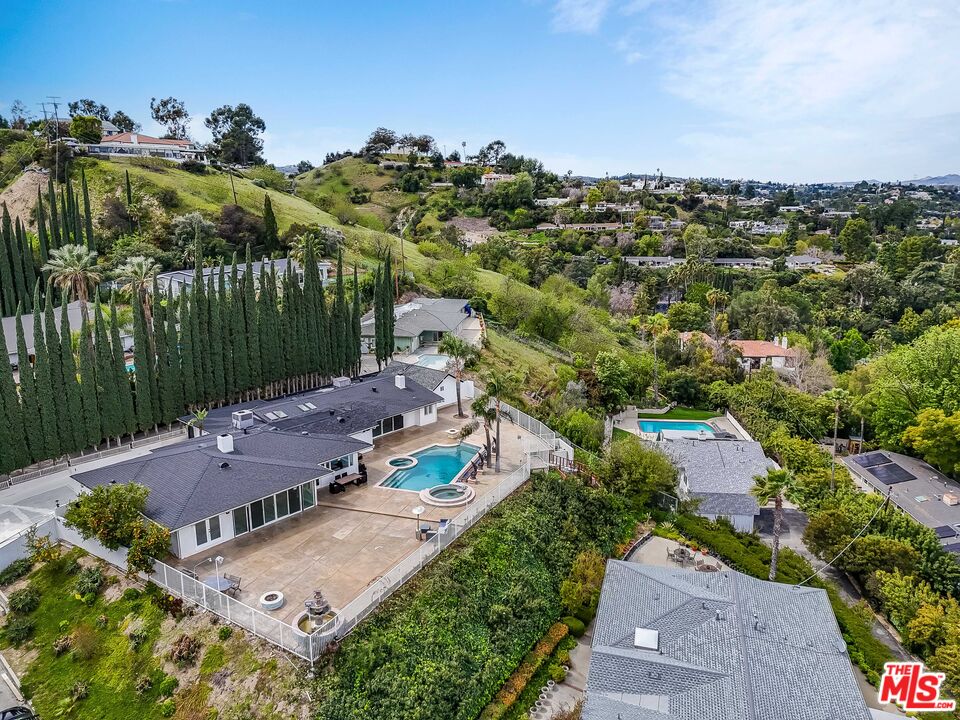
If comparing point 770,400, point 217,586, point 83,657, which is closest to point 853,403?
point 770,400

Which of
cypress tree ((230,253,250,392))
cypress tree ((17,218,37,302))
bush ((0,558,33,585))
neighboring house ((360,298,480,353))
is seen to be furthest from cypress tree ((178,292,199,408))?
cypress tree ((17,218,37,302))

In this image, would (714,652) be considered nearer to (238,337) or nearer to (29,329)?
(238,337)

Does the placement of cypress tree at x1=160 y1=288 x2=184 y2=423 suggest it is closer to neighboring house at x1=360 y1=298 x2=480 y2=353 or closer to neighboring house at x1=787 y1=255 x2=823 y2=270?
neighboring house at x1=360 y1=298 x2=480 y2=353

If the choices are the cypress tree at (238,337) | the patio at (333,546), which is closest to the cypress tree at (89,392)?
the cypress tree at (238,337)

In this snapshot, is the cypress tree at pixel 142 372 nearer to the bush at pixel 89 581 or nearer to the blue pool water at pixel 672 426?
the bush at pixel 89 581

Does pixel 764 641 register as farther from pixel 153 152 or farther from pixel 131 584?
pixel 153 152

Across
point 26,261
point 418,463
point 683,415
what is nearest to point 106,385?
point 418,463

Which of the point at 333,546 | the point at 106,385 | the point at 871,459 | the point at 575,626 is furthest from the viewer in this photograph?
the point at 871,459

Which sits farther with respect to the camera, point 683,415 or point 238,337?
point 683,415
